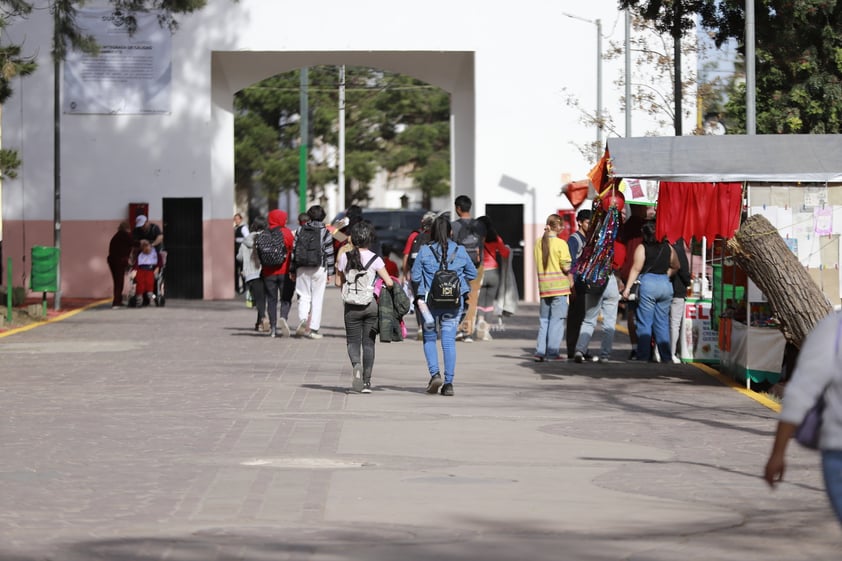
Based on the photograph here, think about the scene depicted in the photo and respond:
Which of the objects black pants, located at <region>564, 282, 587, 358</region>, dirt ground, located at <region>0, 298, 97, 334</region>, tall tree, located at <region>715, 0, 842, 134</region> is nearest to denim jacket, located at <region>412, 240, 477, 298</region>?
black pants, located at <region>564, 282, 587, 358</region>

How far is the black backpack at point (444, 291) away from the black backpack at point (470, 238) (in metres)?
6.21

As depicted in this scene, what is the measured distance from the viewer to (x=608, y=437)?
11.6 metres

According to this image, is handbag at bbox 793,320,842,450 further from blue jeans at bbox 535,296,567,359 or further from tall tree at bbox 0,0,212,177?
tall tree at bbox 0,0,212,177

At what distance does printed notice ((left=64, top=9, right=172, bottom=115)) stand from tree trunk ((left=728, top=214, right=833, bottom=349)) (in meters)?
21.5

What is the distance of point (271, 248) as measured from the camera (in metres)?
22.0

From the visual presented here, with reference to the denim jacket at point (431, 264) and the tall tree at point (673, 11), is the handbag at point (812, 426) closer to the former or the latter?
the denim jacket at point (431, 264)

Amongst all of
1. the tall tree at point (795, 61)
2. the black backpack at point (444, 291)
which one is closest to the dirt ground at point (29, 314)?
the black backpack at point (444, 291)

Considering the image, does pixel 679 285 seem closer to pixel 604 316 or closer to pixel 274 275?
pixel 604 316

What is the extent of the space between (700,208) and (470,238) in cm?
552

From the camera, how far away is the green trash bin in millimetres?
27375

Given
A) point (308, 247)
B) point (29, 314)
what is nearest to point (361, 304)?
point (308, 247)

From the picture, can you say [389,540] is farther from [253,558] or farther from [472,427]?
[472,427]

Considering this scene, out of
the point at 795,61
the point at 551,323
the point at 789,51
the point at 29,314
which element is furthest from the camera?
the point at 29,314

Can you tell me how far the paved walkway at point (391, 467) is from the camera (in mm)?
7512
